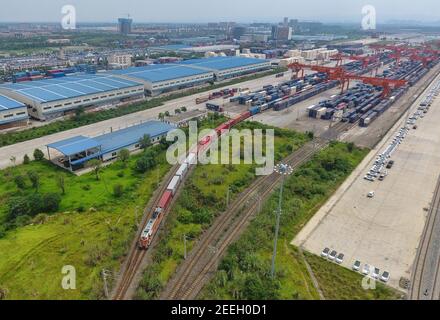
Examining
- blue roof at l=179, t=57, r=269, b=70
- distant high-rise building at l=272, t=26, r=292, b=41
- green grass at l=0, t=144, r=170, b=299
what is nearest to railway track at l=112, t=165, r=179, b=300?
green grass at l=0, t=144, r=170, b=299

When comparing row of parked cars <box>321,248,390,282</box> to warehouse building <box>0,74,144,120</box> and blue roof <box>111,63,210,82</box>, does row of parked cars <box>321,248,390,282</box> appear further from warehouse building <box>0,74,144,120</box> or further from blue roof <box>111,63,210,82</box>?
blue roof <box>111,63,210,82</box>

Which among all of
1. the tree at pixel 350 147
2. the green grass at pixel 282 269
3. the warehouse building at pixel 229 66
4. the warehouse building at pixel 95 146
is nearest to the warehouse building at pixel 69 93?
the warehouse building at pixel 95 146

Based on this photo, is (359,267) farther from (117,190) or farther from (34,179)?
(34,179)

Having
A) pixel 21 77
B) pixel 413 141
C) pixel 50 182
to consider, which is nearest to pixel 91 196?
pixel 50 182

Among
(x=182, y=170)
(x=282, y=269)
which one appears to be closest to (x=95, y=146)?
(x=182, y=170)

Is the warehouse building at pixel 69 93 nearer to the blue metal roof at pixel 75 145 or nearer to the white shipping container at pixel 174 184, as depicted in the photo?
the blue metal roof at pixel 75 145

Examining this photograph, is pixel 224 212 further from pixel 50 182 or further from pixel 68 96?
pixel 68 96
